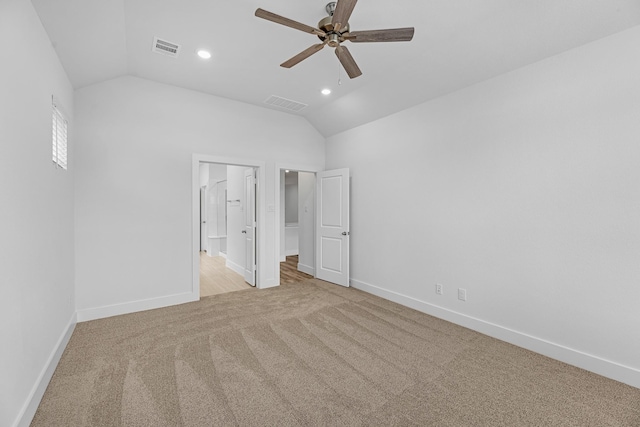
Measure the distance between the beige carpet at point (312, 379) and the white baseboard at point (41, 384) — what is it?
0.19 ft

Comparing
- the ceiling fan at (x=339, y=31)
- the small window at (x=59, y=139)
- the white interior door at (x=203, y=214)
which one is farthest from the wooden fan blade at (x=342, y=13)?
the white interior door at (x=203, y=214)

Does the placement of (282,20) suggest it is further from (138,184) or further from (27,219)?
(138,184)

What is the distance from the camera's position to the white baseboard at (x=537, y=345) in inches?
86.6

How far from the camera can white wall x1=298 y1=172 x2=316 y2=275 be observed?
5.72 m

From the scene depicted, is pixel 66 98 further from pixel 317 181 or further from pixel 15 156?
pixel 317 181

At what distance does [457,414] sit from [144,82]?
4.86 m

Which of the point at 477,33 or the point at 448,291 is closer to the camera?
the point at 477,33

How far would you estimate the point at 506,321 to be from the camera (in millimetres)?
2867

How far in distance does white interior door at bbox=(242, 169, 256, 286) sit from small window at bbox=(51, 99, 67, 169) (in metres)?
2.42

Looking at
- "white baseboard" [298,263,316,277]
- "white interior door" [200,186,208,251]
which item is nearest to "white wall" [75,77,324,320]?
"white baseboard" [298,263,316,277]

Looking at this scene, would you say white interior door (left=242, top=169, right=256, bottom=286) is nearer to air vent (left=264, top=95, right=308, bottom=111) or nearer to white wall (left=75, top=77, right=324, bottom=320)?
white wall (left=75, top=77, right=324, bottom=320)

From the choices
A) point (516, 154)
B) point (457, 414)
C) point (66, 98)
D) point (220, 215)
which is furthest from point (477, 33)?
point (220, 215)

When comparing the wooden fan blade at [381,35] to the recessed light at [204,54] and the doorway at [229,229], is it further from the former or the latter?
the doorway at [229,229]

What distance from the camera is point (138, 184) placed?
142 inches
